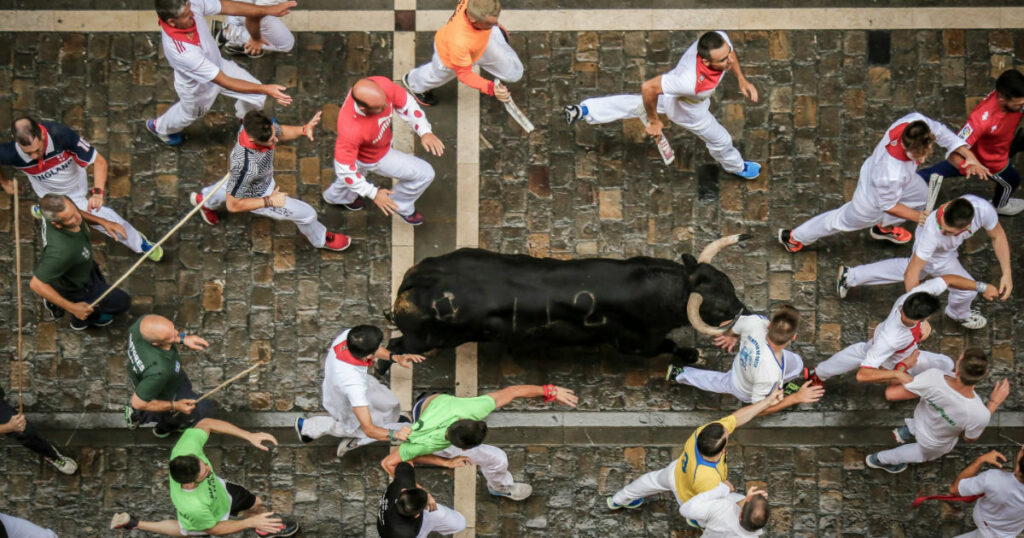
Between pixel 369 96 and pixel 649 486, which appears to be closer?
pixel 369 96

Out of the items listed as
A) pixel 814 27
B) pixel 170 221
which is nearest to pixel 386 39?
pixel 170 221

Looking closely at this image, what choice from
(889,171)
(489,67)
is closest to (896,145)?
→ (889,171)

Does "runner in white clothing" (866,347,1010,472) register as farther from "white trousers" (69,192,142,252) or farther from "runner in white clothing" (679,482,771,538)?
"white trousers" (69,192,142,252)

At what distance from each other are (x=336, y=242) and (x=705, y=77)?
4316 mm

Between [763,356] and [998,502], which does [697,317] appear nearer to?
[763,356]

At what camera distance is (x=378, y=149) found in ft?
29.7

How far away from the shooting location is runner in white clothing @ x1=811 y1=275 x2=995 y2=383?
8.15m

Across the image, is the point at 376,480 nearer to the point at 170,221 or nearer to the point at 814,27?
the point at 170,221

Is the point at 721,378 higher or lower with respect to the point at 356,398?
lower

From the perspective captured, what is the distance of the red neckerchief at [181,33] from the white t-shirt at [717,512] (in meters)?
6.40

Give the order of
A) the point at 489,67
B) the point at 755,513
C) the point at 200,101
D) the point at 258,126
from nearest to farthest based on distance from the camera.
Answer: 1. the point at 755,513
2. the point at 258,126
3. the point at 200,101
4. the point at 489,67

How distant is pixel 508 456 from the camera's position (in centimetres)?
973

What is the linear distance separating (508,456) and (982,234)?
5847mm

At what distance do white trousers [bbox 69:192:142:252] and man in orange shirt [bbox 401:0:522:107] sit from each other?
344cm
